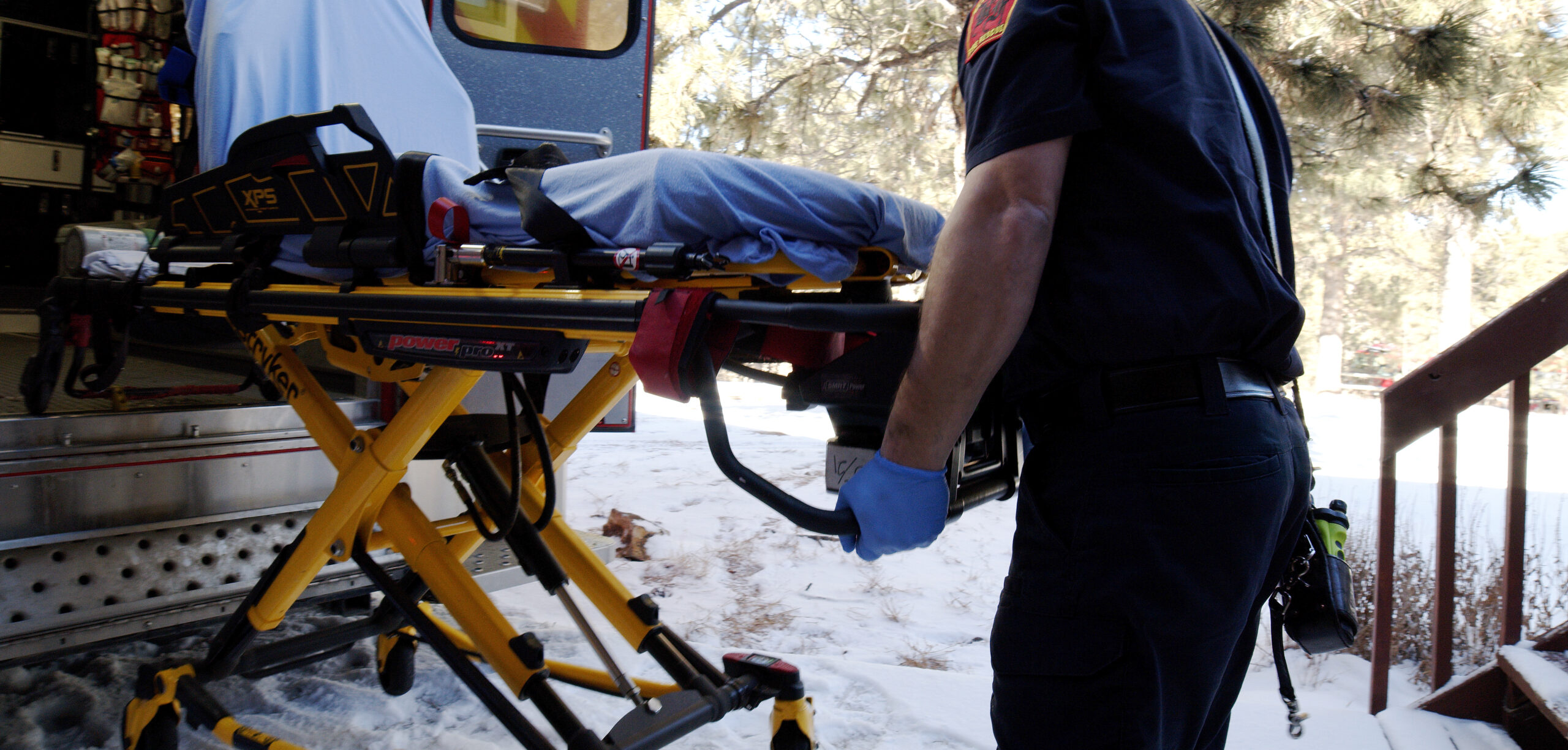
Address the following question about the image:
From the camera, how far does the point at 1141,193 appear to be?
1194 mm

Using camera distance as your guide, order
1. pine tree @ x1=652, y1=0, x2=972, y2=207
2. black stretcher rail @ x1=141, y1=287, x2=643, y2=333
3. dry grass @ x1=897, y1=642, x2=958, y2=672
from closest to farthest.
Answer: black stretcher rail @ x1=141, y1=287, x2=643, y2=333 < dry grass @ x1=897, y1=642, x2=958, y2=672 < pine tree @ x1=652, y1=0, x2=972, y2=207

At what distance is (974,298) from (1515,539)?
233 cm

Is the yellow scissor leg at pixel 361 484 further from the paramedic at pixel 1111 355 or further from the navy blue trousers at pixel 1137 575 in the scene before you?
the navy blue trousers at pixel 1137 575

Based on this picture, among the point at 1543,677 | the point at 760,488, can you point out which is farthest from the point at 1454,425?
the point at 760,488

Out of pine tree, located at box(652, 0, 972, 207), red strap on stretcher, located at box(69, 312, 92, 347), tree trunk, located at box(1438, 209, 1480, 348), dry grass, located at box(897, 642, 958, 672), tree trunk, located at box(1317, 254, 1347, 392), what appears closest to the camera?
red strap on stretcher, located at box(69, 312, 92, 347)

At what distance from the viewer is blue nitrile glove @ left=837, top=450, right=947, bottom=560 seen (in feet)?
4.10

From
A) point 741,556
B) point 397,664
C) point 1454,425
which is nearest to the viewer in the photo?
point 397,664

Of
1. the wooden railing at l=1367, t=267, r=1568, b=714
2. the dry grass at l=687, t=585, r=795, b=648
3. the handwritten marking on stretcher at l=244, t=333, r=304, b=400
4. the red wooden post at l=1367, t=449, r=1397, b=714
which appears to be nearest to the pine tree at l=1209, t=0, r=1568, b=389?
the wooden railing at l=1367, t=267, r=1568, b=714

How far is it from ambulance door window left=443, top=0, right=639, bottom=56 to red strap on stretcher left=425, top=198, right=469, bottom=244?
1958 mm

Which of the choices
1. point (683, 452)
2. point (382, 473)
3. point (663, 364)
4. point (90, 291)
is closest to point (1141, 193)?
point (663, 364)

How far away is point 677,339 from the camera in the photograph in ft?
4.50

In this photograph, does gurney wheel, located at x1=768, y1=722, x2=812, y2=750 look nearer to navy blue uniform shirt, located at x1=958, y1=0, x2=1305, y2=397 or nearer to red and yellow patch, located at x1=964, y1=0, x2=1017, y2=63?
navy blue uniform shirt, located at x1=958, y1=0, x2=1305, y2=397

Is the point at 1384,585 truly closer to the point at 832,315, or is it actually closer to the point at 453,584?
the point at 832,315

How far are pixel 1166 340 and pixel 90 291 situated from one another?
8.35 ft
